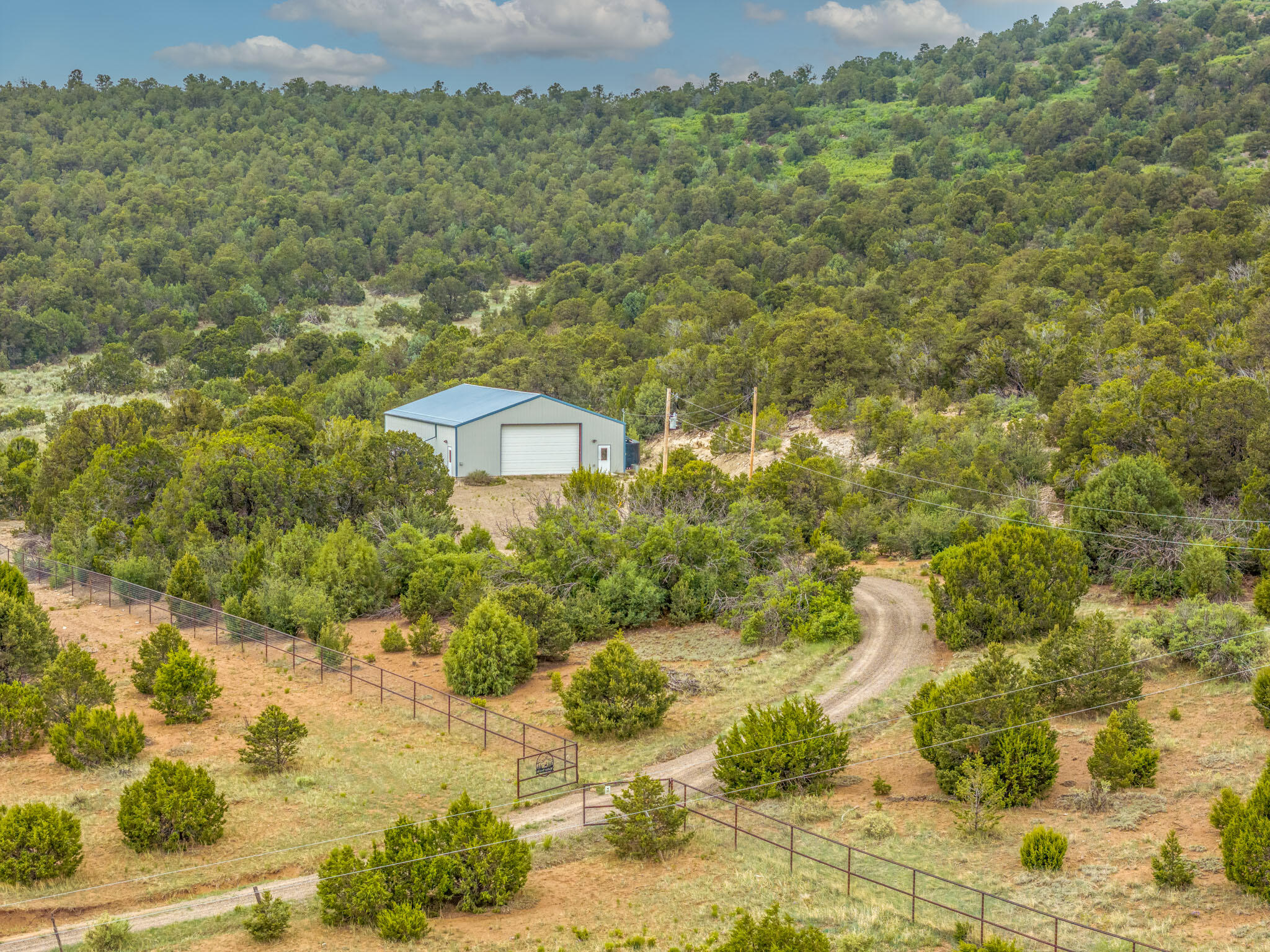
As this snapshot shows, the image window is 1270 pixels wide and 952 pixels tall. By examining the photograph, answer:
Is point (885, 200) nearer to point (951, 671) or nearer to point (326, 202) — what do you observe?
point (326, 202)

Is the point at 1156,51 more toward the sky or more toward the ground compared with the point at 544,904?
more toward the sky

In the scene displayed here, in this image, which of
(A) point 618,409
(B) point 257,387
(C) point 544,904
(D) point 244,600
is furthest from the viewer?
(B) point 257,387

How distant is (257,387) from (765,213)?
54.0m

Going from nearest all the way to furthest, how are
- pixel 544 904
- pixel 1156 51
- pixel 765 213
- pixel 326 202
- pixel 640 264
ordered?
pixel 544 904 → pixel 640 264 → pixel 765 213 → pixel 326 202 → pixel 1156 51

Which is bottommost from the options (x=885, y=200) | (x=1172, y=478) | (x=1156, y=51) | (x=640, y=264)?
(x=1172, y=478)

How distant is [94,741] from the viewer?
21.7 meters

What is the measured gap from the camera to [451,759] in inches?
890

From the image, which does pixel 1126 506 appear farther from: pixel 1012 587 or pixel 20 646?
pixel 20 646

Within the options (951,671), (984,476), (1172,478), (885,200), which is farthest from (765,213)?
(951,671)

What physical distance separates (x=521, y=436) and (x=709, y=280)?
3466 centimetres

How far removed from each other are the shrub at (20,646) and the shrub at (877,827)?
19.8 m

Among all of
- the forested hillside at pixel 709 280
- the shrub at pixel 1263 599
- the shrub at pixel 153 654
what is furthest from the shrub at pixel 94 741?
the shrub at pixel 1263 599

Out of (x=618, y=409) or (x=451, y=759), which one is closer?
(x=451, y=759)

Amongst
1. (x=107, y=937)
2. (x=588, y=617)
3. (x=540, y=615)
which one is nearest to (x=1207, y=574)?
(x=588, y=617)
